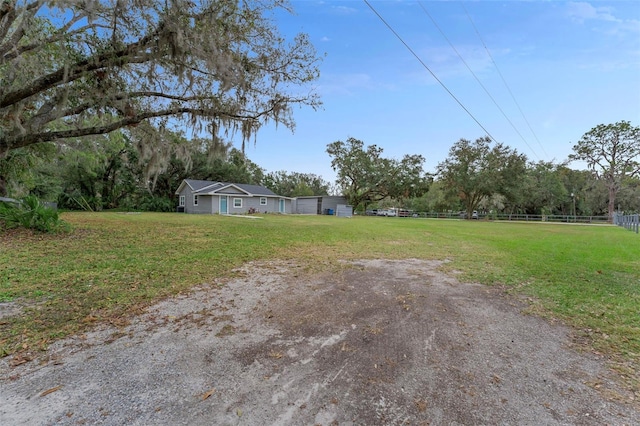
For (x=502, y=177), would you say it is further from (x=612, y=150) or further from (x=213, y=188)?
(x=213, y=188)

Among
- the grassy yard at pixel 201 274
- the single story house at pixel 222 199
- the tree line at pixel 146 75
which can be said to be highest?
the tree line at pixel 146 75

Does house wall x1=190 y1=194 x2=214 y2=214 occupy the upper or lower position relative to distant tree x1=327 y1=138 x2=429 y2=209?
lower

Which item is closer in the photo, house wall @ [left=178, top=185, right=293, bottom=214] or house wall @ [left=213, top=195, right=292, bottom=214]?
house wall @ [left=178, top=185, right=293, bottom=214]

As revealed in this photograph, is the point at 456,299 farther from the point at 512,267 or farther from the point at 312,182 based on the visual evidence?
the point at 312,182

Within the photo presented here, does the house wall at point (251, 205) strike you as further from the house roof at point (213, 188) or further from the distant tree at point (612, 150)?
the distant tree at point (612, 150)

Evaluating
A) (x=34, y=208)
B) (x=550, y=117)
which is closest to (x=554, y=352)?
(x=34, y=208)

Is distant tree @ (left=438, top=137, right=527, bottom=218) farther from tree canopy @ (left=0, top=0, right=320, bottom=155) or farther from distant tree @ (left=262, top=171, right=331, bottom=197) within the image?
tree canopy @ (left=0, top=0, right=320, bottom=155)

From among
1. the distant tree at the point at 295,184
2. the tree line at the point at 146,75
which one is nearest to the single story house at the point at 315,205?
the distant tree at the point at 295,184

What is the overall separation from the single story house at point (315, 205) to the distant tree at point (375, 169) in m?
3.29

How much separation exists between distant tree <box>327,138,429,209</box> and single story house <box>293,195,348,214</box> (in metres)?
3.29

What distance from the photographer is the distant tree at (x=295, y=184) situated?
44.9m

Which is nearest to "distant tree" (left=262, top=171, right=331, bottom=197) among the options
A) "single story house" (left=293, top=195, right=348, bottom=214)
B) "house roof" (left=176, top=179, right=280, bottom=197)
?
"single story house" (left=293, top=195, right=348, bottom=214)

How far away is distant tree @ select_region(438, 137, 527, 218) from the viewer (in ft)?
99.6

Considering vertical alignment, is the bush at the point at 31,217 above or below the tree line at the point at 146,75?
below
